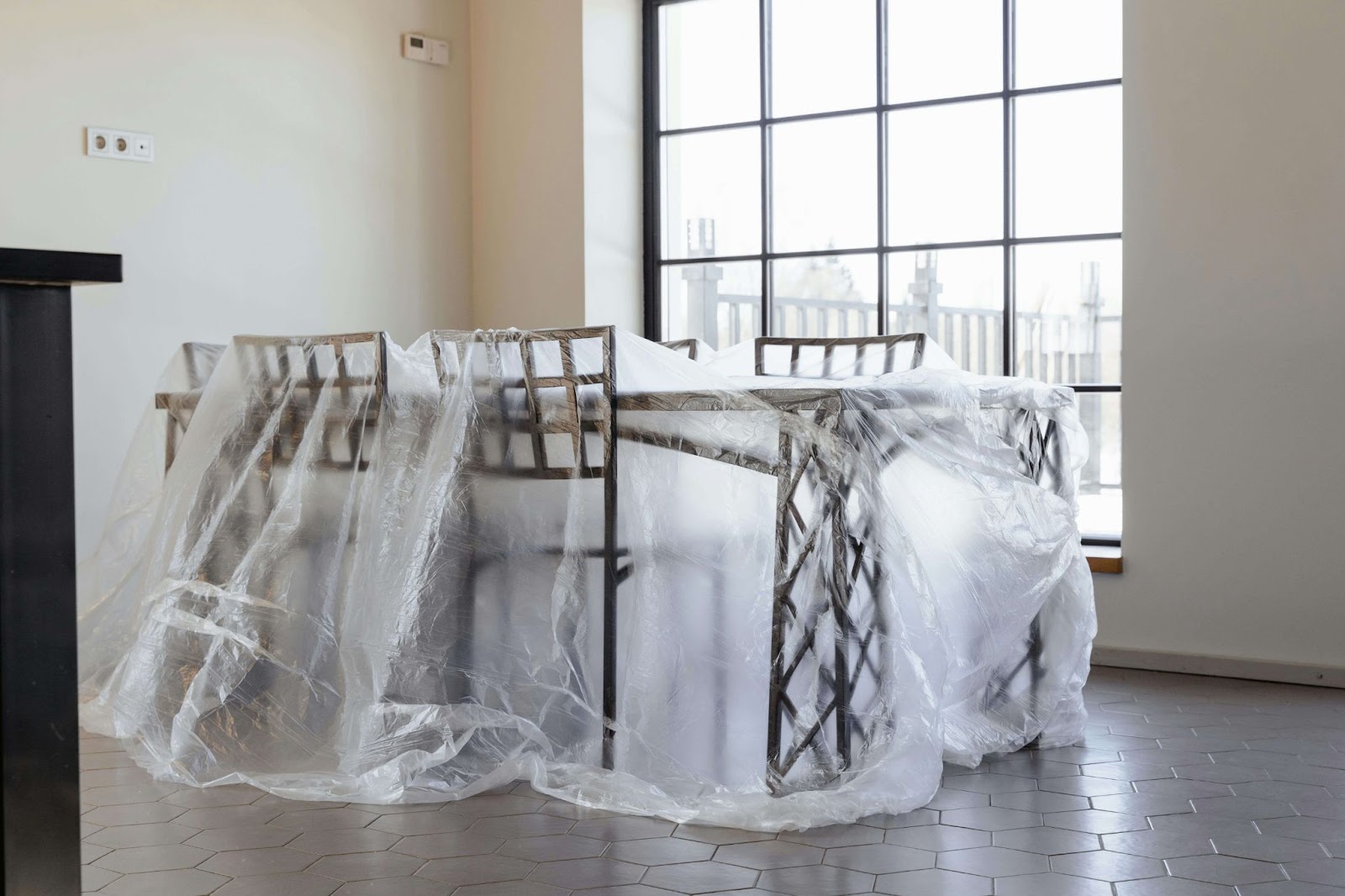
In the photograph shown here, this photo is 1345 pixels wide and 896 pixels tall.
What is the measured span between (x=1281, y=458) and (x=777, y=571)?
6.02ft

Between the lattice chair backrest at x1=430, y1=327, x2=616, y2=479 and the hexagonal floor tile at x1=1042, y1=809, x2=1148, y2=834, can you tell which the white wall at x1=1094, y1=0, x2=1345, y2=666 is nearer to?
the hexagonal floor tile at x1=1042, y1=809, x2=1148, y2=834

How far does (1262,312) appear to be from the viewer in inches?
131

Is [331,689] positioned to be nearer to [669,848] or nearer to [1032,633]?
[669,848]

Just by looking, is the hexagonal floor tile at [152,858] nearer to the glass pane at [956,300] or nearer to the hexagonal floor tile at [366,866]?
the hexagonal floor tile at [366,866]

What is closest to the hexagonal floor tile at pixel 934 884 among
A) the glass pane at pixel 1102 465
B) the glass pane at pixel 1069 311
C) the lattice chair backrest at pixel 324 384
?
the lattice chair backrest at pixel 324 384

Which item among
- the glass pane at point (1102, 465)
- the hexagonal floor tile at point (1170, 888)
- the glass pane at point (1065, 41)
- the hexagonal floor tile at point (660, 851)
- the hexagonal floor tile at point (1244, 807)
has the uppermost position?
the glass pane at point (1065, 41)

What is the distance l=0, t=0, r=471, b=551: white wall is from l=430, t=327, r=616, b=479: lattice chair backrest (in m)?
1.62

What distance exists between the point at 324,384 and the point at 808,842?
4.56 feet

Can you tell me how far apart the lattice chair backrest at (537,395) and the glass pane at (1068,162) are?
196 centimetres

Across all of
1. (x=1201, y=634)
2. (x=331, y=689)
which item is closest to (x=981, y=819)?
(x=331, y=689)

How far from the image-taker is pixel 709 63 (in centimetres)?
455

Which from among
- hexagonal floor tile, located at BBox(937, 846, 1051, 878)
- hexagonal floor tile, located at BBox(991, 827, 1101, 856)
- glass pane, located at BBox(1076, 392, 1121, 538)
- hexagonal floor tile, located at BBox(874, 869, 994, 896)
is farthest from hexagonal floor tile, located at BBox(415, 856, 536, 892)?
glass pane, located at BBox(1076, 392, 1121, 538)

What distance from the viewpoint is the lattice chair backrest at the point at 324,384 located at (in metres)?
2.57

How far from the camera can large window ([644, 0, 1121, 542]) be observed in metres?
3.78
